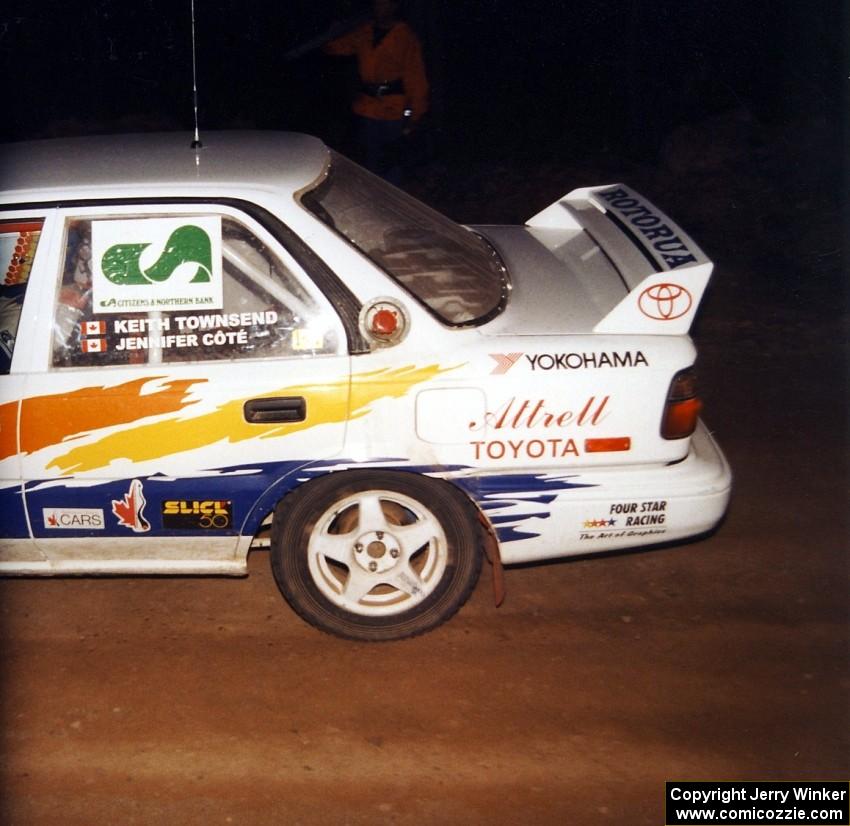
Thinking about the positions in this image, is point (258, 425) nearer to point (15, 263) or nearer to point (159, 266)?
point (159, 266)

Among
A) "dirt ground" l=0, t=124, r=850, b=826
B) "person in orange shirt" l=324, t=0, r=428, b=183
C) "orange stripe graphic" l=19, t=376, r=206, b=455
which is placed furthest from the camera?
"person in orange shirt" l=324, t=0, r=428, b=183

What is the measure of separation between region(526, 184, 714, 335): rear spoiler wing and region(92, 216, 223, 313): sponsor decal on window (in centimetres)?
139

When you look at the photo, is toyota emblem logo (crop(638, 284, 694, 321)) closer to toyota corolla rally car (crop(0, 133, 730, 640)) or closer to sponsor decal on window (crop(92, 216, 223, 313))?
toyota corolla rally car (crop(0, 133, 730, 640))

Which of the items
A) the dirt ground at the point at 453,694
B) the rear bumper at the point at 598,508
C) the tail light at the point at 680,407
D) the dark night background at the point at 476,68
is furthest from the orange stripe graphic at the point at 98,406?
the dark night background at the point at 476,68

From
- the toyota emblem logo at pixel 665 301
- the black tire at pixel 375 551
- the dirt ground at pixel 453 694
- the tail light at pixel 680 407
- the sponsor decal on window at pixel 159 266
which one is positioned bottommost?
the dirt ground at pixel 453 694

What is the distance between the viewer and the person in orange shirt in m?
8.29

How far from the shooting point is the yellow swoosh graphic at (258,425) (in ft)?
13.0

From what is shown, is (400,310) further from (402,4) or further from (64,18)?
(64,18)

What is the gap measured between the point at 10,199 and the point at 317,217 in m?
1.08

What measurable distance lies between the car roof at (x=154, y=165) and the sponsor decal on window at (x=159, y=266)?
0.45 ft

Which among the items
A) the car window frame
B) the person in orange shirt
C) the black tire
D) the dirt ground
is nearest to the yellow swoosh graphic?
the car window frame

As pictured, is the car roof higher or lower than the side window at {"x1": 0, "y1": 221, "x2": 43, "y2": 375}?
higher

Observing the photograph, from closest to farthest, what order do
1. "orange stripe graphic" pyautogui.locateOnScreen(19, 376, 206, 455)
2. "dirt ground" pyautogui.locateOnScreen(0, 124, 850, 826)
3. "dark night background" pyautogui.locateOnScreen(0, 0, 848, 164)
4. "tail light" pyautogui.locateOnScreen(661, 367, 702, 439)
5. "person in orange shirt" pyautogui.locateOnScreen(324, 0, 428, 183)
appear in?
"dirt ground" pyautogui.locateOnScreen(0, 124, 850, 826) → "orange stripe graphic" pyautogui.locateOnScreen(19, 376, 206, 455) → "tail light" pyautogui.locateOnScreen(661, 367, 702, 439) → "person in orange shirt" pyautogui.locateOnScreen(324, 0, 428, 183) → "dark night background" pyautogui.locateOnScreen(0, 0, 848, 164)

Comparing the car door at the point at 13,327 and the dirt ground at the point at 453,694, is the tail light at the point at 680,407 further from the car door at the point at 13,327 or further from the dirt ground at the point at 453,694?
the car door at the point at 13,327
